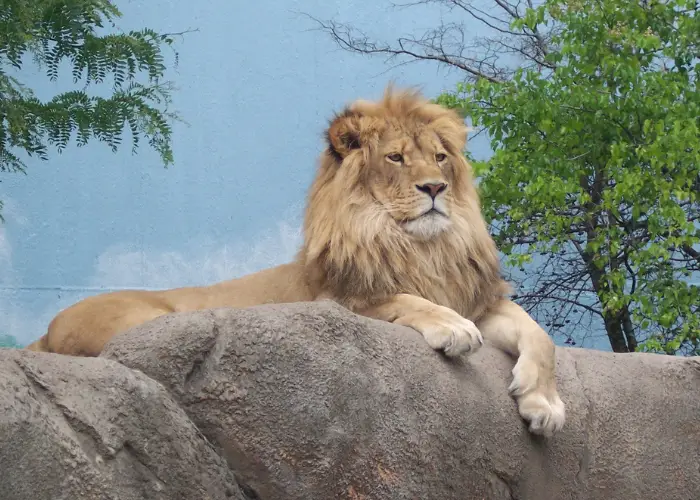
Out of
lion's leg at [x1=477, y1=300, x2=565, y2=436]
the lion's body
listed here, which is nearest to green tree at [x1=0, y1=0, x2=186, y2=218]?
the lion's body

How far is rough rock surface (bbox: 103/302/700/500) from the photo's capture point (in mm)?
2398

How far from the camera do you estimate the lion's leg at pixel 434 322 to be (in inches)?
114

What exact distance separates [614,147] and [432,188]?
8.23 ft

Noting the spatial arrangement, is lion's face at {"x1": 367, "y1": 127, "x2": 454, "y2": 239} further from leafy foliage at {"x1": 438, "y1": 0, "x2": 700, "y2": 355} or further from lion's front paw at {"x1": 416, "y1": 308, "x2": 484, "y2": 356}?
leafy foliage at {"x1": 438, "y1": 0, "x2": 700, "y2": 355}

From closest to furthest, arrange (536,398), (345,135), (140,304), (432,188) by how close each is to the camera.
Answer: (536,398) → (432,188) → (345,135) → (140,304)

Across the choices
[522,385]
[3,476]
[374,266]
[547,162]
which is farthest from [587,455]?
[547,162]

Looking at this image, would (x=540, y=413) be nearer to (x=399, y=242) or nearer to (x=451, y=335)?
(x=451, y=335)

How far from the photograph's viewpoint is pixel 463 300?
3.40 meters

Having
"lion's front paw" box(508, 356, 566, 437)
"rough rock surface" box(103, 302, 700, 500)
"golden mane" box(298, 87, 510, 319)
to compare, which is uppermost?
"golden mane" box(298, 87, 510, 319)

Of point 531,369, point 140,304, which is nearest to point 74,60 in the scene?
point 140,304

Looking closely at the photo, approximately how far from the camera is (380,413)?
2.62 metres

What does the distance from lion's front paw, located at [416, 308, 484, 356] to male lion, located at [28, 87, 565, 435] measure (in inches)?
3.0

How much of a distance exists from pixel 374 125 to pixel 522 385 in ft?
3.35

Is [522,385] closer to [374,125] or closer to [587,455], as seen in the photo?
[587,455]
